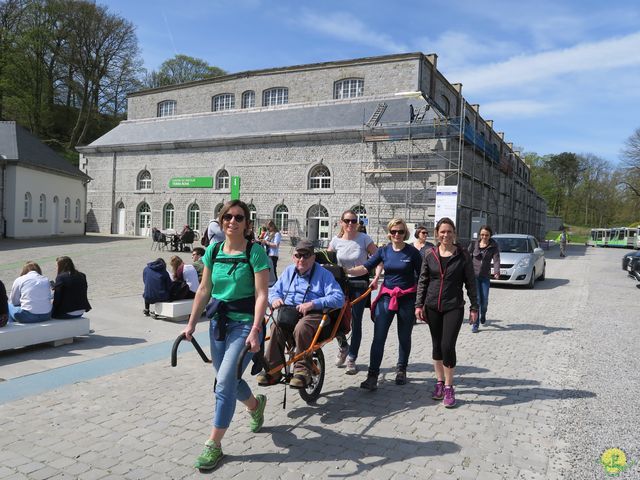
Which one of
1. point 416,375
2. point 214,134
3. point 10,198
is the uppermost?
point 214,134

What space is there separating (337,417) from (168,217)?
115 ft

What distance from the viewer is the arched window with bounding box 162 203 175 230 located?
36.9m

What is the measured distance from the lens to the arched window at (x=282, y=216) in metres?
31.9

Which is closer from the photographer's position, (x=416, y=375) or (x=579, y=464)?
(x=579, y=464)

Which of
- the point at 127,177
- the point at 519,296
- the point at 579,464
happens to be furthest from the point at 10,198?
the point at 579,464

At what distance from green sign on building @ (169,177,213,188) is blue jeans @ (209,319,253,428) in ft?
106

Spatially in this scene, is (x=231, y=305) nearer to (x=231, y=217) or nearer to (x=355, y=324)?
(x=231, y=217)

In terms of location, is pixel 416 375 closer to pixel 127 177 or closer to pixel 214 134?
pixel 214 134

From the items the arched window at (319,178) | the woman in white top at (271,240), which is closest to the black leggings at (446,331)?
the woman in white top at (271,240)

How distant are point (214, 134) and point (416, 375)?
32722 mm

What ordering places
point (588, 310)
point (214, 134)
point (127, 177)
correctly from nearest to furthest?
point (588, 310), point (214, 134), point (127, 177)

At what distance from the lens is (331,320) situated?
4.82 meters

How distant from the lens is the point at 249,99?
38906 mm

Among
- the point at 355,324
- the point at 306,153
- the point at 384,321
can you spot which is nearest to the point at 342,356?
the point at 355,324
